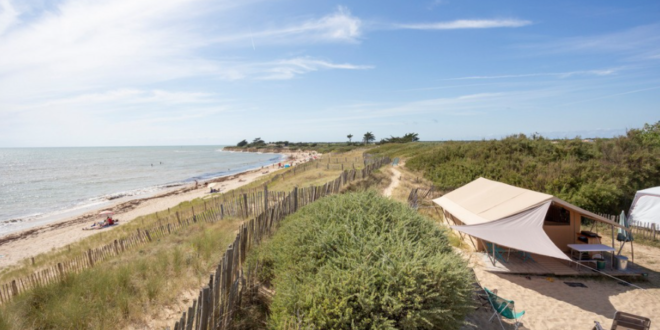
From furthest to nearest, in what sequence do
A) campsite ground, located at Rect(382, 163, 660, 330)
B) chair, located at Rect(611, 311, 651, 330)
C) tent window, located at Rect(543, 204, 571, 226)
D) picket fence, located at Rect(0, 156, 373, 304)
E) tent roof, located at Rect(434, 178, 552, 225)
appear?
tent window, located at Rect(543, 204, 571, 226) < tent roof, located at Rect(434, 178, 552, 225) < campsite ground, located at Rect(382, 163, 660, 330) < picket fence, located at Rect(0, 156, 373, 304) < chair, located at Rect(611, 311, 651, 330)

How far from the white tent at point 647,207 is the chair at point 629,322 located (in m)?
13.4

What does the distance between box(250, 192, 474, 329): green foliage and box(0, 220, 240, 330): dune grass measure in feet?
7.57

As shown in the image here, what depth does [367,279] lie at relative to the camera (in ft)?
13.5

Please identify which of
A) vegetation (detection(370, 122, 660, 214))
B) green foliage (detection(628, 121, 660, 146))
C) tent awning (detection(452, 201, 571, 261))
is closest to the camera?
tent awning (detection(452, 201, 571, 261))

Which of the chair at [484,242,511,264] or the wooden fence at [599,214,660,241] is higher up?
the chair at [484,242,511,264]

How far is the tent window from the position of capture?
1139cm

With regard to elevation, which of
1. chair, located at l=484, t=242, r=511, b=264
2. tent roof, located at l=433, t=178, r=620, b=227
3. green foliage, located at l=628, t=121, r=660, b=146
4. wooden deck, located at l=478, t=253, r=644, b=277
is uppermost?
green foliage, located at l=628, t=121, r=660, b=146

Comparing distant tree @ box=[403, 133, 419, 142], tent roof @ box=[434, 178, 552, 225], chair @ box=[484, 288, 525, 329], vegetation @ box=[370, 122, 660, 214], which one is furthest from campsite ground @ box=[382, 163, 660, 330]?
distant tree @ box=[403, 133, 419, 142]

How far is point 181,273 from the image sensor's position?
6.80 m

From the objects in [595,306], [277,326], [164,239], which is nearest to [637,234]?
[595,306]

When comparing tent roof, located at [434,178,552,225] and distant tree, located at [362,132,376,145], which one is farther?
distant tree, located at [362,132,376,145]

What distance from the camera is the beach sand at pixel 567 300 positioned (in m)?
7.36

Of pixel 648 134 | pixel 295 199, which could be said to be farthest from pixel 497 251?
pixel 648 134

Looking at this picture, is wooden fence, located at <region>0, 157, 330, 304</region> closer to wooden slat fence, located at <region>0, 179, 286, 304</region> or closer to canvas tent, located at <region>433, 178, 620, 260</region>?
wooden slat fence, located at <region>0, 179, 286, 304</region>
